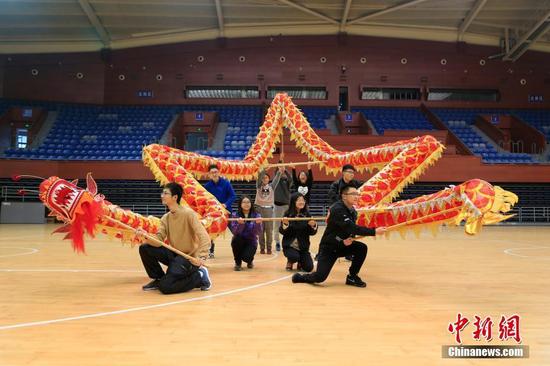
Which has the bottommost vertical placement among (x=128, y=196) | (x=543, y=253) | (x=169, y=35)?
(x=543, y=253)

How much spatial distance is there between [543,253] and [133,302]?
7.40 m

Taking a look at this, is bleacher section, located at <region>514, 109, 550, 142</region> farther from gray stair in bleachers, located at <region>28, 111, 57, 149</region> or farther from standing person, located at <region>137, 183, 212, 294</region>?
gray stair in bleachers, located at <region>28, 111, 57, 149</region>

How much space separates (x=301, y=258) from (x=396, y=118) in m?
15.9

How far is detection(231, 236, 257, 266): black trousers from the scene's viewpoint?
5.81m

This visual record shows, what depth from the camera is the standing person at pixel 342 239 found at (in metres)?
4.36

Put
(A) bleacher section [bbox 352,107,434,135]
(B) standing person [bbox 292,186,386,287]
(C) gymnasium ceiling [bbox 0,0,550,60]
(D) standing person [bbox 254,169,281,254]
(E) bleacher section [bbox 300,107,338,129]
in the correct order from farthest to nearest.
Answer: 1. (E) bleacher section [bbox 300,107,338,129]
2. (A) bleacher section [bbox 352,107,434,135]
3. (C) gymnasium ceiling [bbox 0,0,550,60]
4. (D) standing person [bbox 254,169,281,254]
5. (B) standing person [bbox 292,186,386,287]

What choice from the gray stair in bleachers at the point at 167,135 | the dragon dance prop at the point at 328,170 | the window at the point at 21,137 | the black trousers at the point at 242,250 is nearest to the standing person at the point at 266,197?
the dragon dance prop at the point at 328,170

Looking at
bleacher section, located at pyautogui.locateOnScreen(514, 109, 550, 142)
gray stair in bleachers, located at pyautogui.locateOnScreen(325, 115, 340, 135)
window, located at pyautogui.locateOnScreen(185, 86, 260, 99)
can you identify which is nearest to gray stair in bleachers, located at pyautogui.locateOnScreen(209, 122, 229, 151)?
window, located at pyautogui.locateOnScreen(185, 86, 260, 99)

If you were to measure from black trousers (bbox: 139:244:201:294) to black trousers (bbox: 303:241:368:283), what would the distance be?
1.30m

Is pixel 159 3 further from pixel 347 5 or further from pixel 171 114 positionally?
pixel 347 5

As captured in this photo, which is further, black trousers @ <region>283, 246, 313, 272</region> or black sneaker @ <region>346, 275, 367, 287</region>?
black trousers @ <region>283, 246, 313, 272</region>

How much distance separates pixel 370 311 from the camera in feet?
11.6

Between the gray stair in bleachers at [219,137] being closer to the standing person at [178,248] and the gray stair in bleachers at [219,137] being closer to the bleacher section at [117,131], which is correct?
the bleacher section at [117,131]

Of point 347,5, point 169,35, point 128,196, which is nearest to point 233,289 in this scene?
point 128,196
